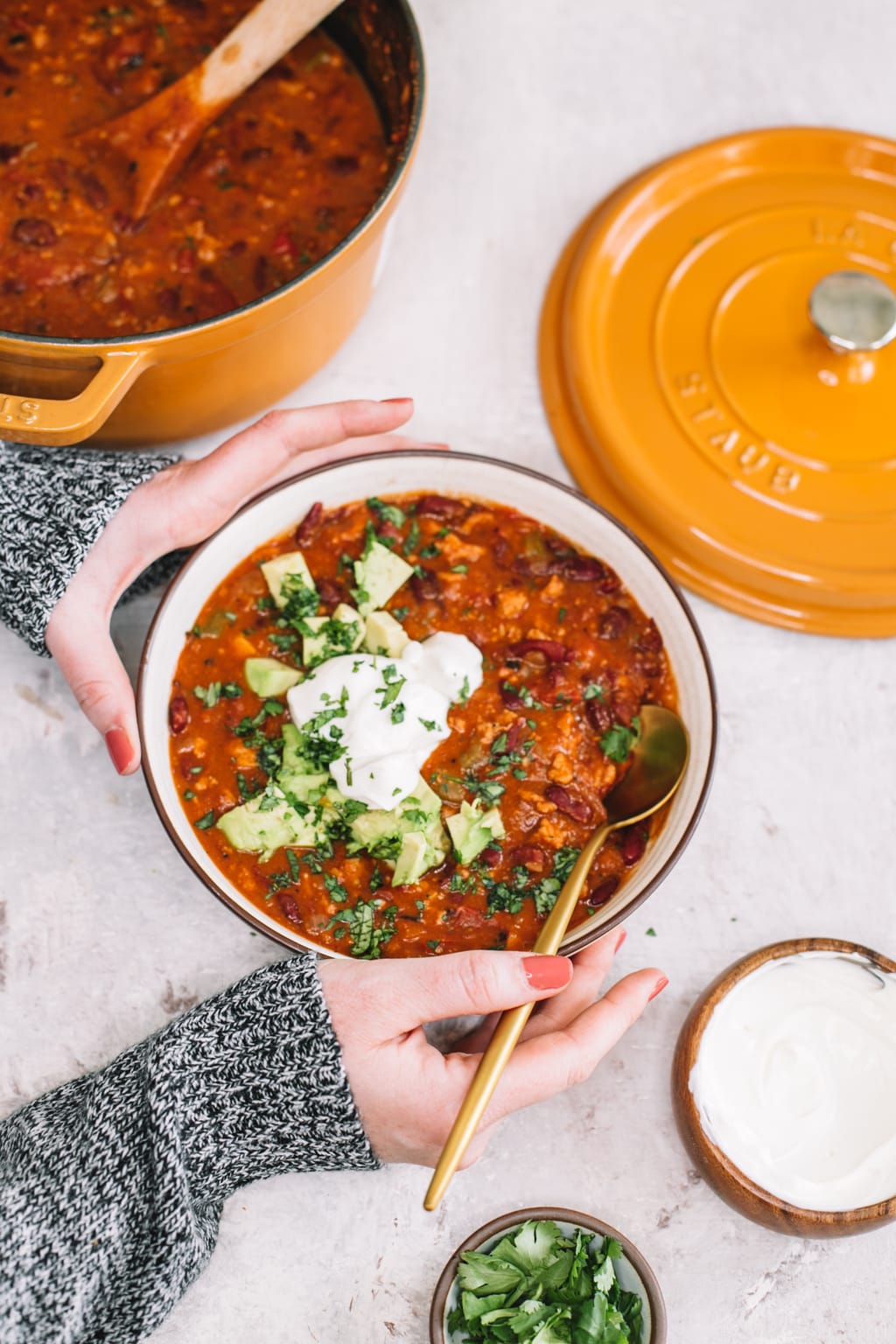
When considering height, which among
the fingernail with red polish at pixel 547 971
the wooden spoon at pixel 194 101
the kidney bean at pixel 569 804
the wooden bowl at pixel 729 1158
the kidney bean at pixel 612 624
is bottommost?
the wooden bowl at pixel 729 1158

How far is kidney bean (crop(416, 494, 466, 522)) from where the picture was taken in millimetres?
2611

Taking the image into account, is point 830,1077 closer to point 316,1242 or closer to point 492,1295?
point 492,1295

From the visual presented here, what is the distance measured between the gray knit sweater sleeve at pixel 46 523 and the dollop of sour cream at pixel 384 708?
55cm

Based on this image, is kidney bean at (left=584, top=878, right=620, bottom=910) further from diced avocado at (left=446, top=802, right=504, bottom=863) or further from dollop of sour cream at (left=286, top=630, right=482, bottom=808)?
dollop of sour cream at (left=286, top=630, right=482, bottom=808)

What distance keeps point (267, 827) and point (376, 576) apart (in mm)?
596

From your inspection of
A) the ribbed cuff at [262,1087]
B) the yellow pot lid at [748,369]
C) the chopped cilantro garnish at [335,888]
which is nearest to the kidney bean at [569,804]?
the chopped cilantro garnish at [335,888]

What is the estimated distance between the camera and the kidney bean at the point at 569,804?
7.92 feet

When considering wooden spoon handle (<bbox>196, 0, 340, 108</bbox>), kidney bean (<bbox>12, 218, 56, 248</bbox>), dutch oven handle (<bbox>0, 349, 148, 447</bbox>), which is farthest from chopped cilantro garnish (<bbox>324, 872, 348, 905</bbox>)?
wooden spoon handle (<bbox>196, 0, 340, 108</bbox>)

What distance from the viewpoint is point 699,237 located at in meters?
3.15

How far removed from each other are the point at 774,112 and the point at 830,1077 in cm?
263

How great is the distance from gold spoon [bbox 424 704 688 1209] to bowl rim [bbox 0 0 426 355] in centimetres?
114

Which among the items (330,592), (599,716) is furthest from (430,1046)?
(330,592)

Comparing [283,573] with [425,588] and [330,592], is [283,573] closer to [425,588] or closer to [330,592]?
[330,592]

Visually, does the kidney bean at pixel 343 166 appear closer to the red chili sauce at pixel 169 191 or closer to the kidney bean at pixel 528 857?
the red chili sauce at pixel 169 191
